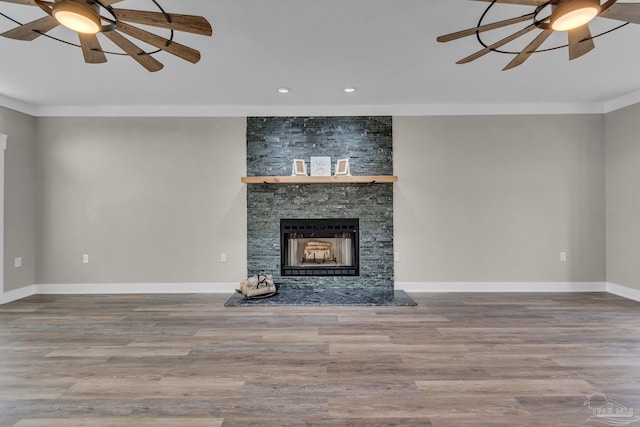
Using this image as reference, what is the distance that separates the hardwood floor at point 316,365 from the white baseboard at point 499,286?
68 centimetres

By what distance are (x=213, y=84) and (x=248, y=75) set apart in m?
0.50

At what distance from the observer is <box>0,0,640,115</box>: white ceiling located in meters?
2.47

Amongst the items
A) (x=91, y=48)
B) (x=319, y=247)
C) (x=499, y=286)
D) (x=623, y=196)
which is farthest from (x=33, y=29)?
(x=623, y=196)

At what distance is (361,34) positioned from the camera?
2732 mm

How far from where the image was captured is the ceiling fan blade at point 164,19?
1.87 metres

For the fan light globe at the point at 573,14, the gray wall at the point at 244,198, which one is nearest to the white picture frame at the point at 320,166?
the gray wall at the point at 244,198

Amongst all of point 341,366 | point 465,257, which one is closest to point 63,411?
point 341,366

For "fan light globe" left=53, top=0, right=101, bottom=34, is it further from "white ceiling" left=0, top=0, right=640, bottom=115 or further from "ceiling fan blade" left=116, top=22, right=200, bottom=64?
"white ceiling" left=0, top=0, right=640, bottom=115

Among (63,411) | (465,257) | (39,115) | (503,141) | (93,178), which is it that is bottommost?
(63,411)

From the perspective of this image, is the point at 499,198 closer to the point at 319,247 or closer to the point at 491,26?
the point at 319,247

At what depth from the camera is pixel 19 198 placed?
14.3 feet

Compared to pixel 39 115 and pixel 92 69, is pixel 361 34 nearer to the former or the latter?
pixel 92 69

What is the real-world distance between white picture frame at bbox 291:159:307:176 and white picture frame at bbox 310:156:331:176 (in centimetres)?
11

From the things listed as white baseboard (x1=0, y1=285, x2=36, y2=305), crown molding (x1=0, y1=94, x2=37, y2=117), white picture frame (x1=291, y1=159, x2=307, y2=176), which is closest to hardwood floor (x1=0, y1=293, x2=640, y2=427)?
white baseboard (x1=0, y1=285, x2=36, y2=305)
